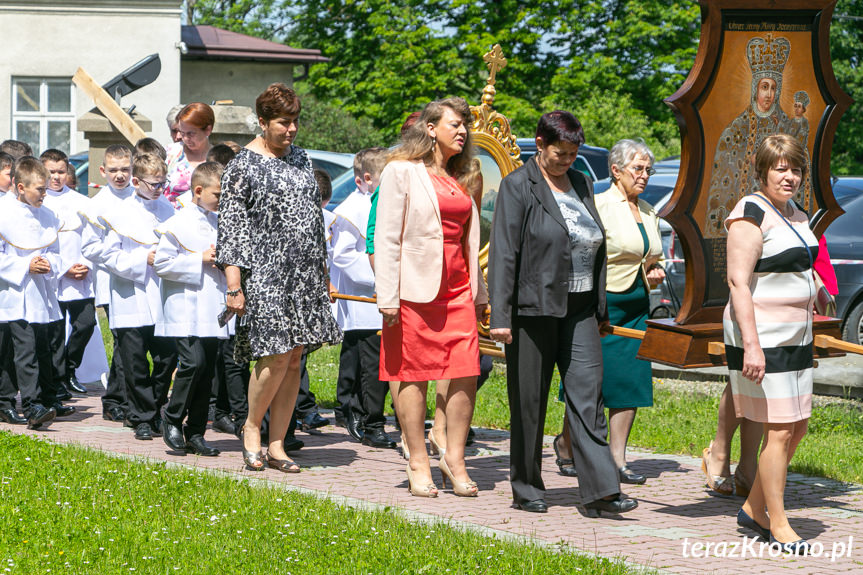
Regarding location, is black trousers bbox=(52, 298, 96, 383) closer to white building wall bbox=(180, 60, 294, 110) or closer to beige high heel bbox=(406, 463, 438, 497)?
beige high heel bbox=(406, 463, 438, 497)

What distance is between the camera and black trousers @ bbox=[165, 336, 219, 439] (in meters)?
8.51

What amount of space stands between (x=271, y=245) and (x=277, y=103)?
2.74ft

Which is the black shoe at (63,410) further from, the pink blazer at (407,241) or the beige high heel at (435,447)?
the pink blazer at (407,241)

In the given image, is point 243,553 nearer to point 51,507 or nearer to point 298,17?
point 51,507

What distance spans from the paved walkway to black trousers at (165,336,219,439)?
26cm

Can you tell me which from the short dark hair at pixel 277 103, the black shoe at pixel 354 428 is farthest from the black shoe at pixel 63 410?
the short dark hair at pixel 277 103

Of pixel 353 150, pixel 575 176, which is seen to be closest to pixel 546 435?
pixel 575 176

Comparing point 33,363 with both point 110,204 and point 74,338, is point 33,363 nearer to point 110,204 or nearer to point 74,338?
point 110,204

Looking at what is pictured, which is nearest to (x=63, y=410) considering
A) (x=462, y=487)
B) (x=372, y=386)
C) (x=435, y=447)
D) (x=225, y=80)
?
(x=372, y=386)

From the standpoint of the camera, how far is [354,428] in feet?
30.9

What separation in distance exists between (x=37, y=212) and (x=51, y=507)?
3.80m

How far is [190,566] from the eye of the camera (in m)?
5.52

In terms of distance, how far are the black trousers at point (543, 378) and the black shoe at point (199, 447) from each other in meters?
2.31

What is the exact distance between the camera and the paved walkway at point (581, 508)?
6.07 metres
